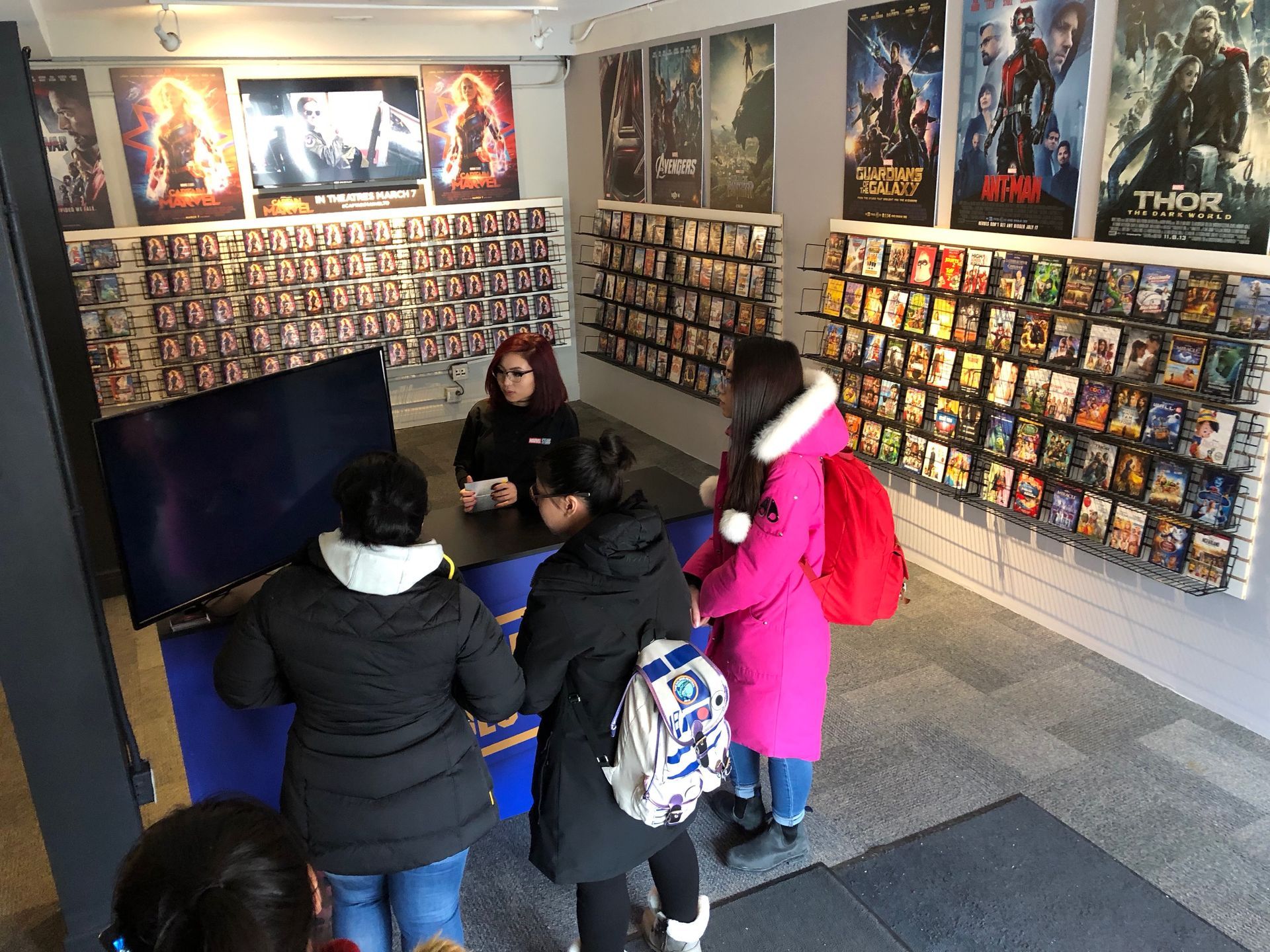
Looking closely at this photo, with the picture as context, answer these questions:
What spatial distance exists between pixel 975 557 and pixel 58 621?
3821 mm

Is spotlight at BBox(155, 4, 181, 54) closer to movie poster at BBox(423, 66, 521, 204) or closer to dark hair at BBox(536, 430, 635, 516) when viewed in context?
movie poster at BBox(423, 66, 521, 204)

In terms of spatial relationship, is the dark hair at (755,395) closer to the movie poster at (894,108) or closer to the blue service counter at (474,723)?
the blue service counter at (474,723)

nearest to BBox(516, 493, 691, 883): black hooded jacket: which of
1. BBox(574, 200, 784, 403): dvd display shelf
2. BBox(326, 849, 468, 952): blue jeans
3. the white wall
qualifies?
BBox(326, 849, 468, 952): blue jeans

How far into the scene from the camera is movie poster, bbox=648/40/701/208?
602cm

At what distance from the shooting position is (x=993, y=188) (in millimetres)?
4121

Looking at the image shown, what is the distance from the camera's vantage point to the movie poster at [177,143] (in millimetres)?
6082

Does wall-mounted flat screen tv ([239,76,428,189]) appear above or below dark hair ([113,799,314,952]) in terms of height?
above

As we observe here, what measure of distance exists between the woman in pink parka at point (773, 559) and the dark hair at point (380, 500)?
3.02 feet

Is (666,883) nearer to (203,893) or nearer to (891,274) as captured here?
(203,893)

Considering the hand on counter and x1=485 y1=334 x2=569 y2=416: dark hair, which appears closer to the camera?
the hand on counter

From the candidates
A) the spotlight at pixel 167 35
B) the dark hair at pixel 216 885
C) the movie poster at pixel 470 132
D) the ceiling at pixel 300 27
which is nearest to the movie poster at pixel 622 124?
the ceiling at pixel 300 27

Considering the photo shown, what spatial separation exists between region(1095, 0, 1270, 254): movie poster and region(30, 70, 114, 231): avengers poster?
583cm

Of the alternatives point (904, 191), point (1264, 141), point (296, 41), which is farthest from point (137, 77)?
point (1264, 141)

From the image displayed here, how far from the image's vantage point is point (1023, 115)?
3.92m
